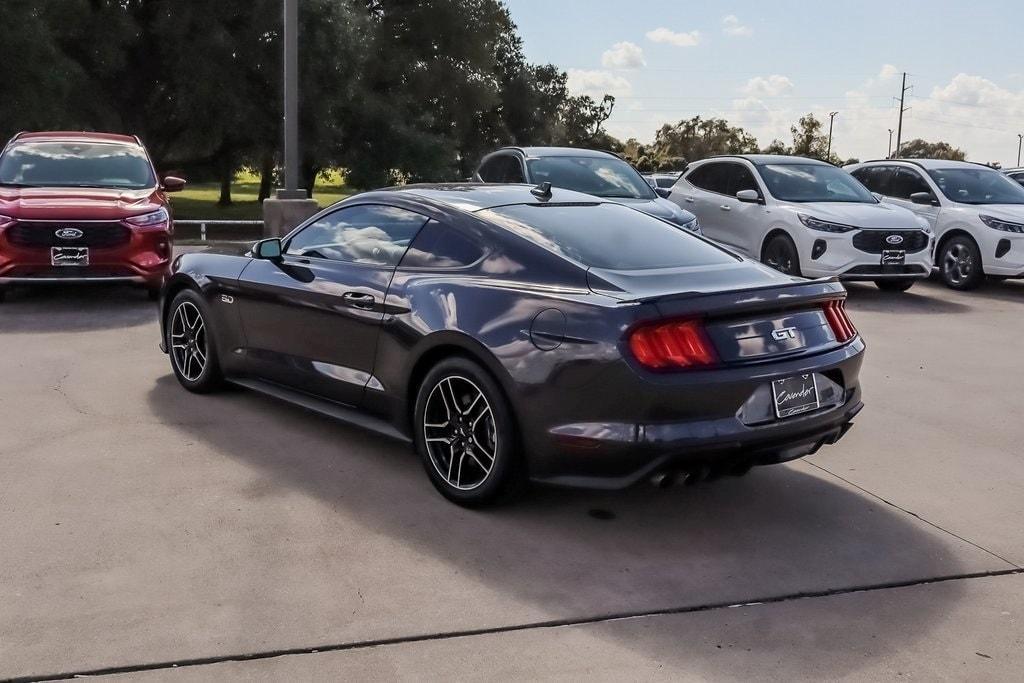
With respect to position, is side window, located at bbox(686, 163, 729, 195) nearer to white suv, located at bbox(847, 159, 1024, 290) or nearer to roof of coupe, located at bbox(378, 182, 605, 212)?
white suv, located at bbox(847, 159, 1024, 290)

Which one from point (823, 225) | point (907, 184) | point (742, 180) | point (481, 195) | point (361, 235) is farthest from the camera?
point (907, 184)

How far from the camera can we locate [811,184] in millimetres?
13867

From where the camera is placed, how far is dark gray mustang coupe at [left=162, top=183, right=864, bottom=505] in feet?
14.6

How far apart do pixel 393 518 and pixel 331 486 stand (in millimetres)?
563

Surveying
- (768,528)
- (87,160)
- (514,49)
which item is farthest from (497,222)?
(514,49)

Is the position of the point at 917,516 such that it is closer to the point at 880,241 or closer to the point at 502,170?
the point at 880,241

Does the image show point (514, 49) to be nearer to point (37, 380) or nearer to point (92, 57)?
point (92, 57)

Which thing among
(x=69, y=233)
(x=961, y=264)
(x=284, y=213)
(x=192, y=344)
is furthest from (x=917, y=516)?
(x=284, y=213)

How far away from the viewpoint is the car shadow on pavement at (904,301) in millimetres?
12094

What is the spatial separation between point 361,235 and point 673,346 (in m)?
2.18

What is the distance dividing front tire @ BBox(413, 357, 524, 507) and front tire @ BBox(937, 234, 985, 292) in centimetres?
1067

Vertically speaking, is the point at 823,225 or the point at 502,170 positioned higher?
the point at 502,170

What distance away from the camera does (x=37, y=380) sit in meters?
7.48

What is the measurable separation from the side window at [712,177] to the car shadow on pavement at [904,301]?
215 cm
